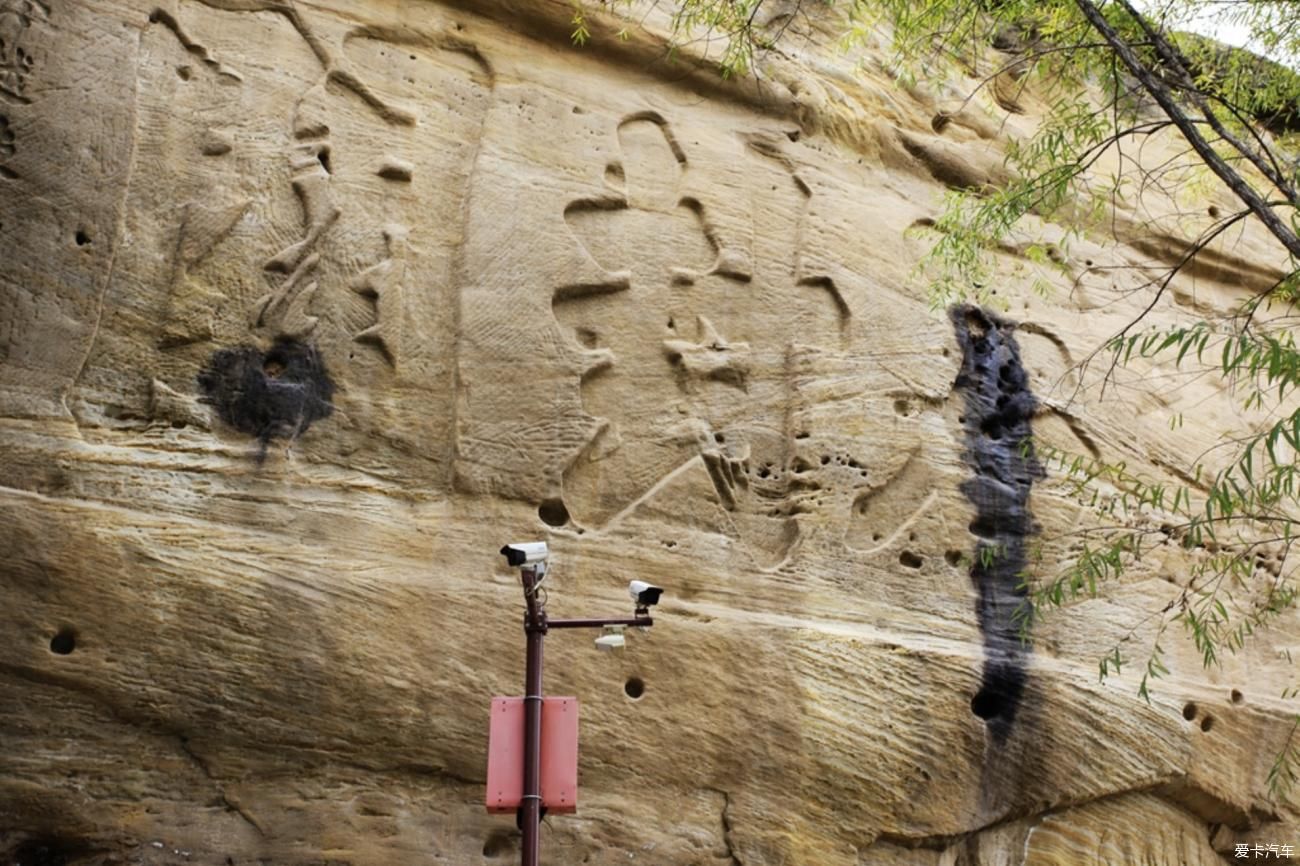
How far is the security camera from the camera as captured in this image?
17.3ft

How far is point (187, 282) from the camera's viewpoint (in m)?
6.71

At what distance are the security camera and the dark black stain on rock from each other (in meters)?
1.84

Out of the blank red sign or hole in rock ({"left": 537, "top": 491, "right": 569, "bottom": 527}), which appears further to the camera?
hole in rock ({"left": 537, "top": 491, "right": 569, "bottom": 527})

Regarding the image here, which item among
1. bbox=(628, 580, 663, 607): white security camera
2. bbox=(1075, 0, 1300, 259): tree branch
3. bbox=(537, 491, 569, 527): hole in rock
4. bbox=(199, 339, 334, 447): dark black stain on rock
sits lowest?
bbox=(628, 580, 663, 607): white security camera

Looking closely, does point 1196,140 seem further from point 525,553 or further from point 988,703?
point 988,703

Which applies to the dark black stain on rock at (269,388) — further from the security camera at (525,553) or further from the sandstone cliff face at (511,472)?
the security camera at (525,553)

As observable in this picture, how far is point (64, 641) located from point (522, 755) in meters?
2.13

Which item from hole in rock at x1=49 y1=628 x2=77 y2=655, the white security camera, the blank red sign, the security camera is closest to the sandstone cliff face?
hole in rock at x1=49 y1=628 x2=77 y2=655

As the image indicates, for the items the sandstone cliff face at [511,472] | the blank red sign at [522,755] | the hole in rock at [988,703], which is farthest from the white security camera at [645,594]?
the hole in rock at [988,703]

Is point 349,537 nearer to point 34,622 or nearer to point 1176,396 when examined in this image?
point 34,622

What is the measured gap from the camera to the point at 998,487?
8.04m

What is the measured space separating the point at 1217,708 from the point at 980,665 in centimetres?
171

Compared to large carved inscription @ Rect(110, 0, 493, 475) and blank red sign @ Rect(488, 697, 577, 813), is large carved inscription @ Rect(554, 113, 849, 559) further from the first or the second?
blank red sign @ Rect(488, 697, 577, 813)

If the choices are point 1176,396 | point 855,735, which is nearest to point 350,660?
point 855,735
